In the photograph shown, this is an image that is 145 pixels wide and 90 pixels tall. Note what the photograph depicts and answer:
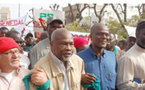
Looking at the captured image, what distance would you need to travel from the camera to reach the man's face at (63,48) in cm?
326

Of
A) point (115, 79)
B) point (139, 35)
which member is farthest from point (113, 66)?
point (139, 35)

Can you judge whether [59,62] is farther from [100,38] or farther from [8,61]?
[100,38]

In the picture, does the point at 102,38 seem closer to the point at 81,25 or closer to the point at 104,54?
the point at 104,54

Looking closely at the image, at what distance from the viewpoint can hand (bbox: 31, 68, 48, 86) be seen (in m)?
2.99

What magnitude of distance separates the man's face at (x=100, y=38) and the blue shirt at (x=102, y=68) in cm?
13

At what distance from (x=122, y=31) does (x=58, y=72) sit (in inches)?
1008

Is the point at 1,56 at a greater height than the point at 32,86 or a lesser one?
greater

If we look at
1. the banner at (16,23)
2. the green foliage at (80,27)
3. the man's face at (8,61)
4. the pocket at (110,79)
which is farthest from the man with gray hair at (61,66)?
the green foliage at (80,27)

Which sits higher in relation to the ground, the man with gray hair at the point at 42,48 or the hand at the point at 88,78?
the man with gray hair at the point at 42,48

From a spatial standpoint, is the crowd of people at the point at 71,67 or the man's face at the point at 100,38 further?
the man's face at the point at 100,38

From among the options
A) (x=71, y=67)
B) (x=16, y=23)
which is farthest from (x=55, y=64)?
(x=16, y=23)

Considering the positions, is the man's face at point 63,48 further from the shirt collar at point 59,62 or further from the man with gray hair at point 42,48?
the man with gray hair at point 42,48

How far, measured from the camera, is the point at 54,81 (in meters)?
3.19

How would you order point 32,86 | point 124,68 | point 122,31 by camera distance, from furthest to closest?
point 122,31
point 124,68
point 32,86
